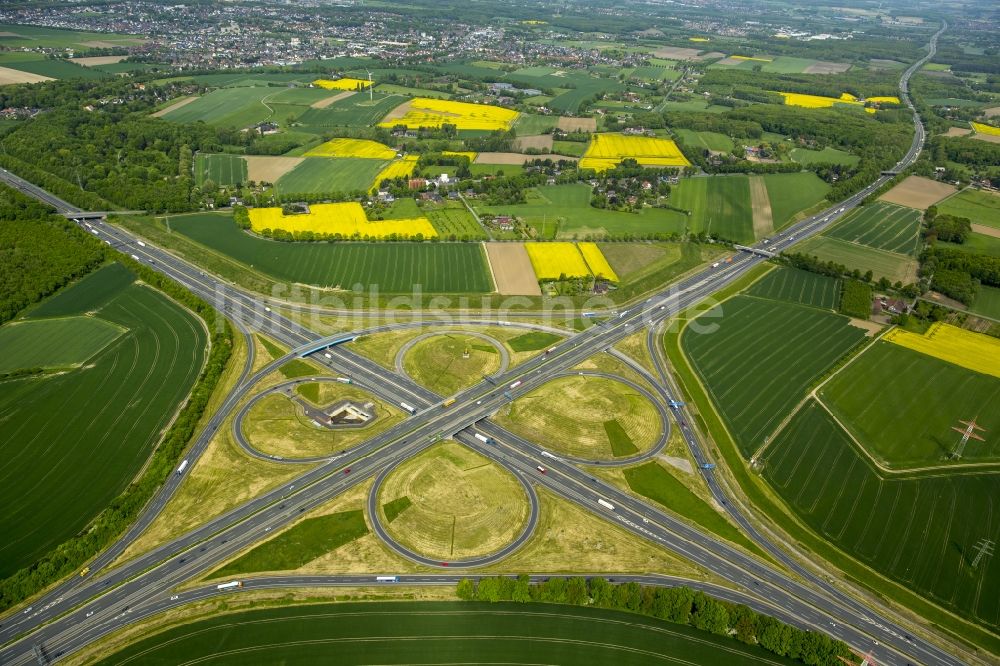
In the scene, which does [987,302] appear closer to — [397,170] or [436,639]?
[436,639]

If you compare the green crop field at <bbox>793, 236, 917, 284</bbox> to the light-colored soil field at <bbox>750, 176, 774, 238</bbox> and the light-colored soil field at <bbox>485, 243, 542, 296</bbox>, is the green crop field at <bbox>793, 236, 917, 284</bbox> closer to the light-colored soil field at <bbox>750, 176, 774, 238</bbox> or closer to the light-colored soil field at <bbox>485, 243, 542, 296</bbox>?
the light-colored soil field at <bbox>750, 176, 774, 238</bbox>

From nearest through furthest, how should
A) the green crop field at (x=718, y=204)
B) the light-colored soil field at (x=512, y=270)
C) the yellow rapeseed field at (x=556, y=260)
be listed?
1. the light-colored soil field at (x=512, y=270)
2. the yellow rapeseed field at (x=556, y=260)
3. the green crop field at (x=718, y=204)

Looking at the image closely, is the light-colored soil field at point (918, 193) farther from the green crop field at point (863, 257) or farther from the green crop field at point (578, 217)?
the green crop field at point (578, 217)

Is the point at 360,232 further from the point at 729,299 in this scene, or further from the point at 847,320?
the point at 847,320

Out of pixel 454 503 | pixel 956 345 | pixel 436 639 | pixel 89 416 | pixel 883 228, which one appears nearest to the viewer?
pixel 436 639

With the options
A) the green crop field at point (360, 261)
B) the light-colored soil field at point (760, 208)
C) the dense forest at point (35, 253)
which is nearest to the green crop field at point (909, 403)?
the light-colored soil field at point (760, 208)

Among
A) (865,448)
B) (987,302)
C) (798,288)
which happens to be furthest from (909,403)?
(987,302)

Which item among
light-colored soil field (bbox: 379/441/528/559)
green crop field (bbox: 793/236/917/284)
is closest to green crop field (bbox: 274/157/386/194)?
light-colored soil field (bbox: 379/441/528/559)
